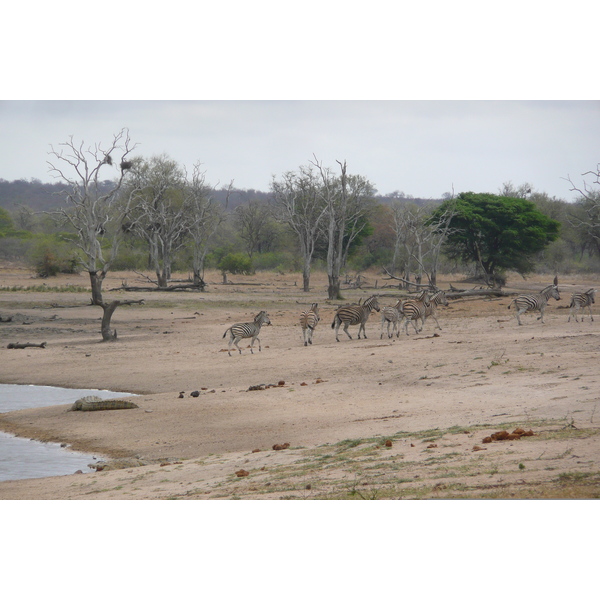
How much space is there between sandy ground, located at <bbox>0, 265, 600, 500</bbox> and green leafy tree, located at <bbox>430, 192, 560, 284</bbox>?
698 inches

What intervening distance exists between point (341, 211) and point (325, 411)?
24.7 m

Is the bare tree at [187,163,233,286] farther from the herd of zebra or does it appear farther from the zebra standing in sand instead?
the zebra standing in sand

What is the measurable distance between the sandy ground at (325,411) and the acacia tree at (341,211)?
39.5 ft

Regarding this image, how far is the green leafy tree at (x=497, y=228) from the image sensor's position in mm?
40906

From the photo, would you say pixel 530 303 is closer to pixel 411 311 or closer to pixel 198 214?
pixel 411 311

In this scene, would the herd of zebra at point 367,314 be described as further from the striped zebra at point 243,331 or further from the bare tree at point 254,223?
the bare tree at point 254,223

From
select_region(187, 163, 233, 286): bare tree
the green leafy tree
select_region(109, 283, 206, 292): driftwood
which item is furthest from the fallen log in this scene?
the green leafy tree

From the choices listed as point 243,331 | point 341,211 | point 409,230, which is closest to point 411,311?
point 243,331

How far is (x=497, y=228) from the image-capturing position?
135 ft

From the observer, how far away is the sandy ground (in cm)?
675

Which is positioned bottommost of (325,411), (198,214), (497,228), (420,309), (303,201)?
(325,411)

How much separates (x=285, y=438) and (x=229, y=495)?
327 centimetres
